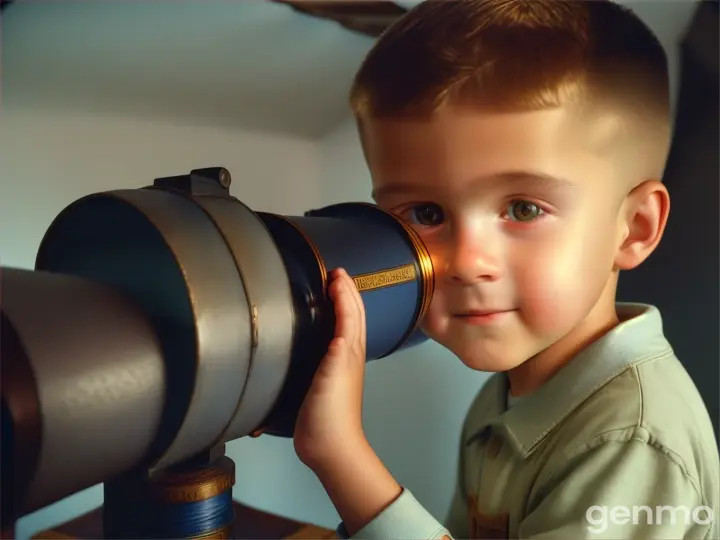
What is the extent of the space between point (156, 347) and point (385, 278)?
0.67 ft

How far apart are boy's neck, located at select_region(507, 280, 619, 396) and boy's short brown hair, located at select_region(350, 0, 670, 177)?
17cm

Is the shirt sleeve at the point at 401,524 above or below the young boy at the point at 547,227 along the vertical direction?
below

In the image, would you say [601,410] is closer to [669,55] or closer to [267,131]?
[267,131]

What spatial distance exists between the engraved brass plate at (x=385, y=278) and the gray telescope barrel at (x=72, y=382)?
0.57ft

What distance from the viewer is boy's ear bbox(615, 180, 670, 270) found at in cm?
68

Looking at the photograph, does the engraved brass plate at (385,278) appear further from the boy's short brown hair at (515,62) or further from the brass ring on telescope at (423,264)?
the boy's short brown hair at (515,62)

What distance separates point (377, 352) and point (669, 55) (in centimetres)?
67

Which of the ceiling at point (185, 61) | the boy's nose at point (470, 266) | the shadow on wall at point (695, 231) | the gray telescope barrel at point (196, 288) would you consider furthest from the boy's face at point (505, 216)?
the shadow on wall at point (695, 231)

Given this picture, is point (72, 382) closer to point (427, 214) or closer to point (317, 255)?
point (317, 255)

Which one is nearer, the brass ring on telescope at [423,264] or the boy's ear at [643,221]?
the brass ring on telescope at [423,264]

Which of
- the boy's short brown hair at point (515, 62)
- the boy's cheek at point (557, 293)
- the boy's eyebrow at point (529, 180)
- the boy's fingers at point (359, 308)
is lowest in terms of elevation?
the boy's cheek at point (557, 293)

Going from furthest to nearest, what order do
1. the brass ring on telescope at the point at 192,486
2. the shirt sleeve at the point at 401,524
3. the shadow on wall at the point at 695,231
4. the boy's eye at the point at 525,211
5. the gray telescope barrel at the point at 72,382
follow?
the shadow on wall at the point at 695,231
the boy's eye at the point at 525,211
the shirt sleeve at the point at 401,524
the brass ring on telescope at the point at 192,486
the gray telescope barrel at the point at 72,382

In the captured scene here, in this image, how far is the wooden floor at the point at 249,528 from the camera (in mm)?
576

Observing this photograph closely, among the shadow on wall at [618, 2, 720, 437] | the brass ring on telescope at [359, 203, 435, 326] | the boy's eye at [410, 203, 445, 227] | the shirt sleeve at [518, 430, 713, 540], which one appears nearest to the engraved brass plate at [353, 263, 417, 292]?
the brass ring on telescope at [359, 203, 435, 326]
